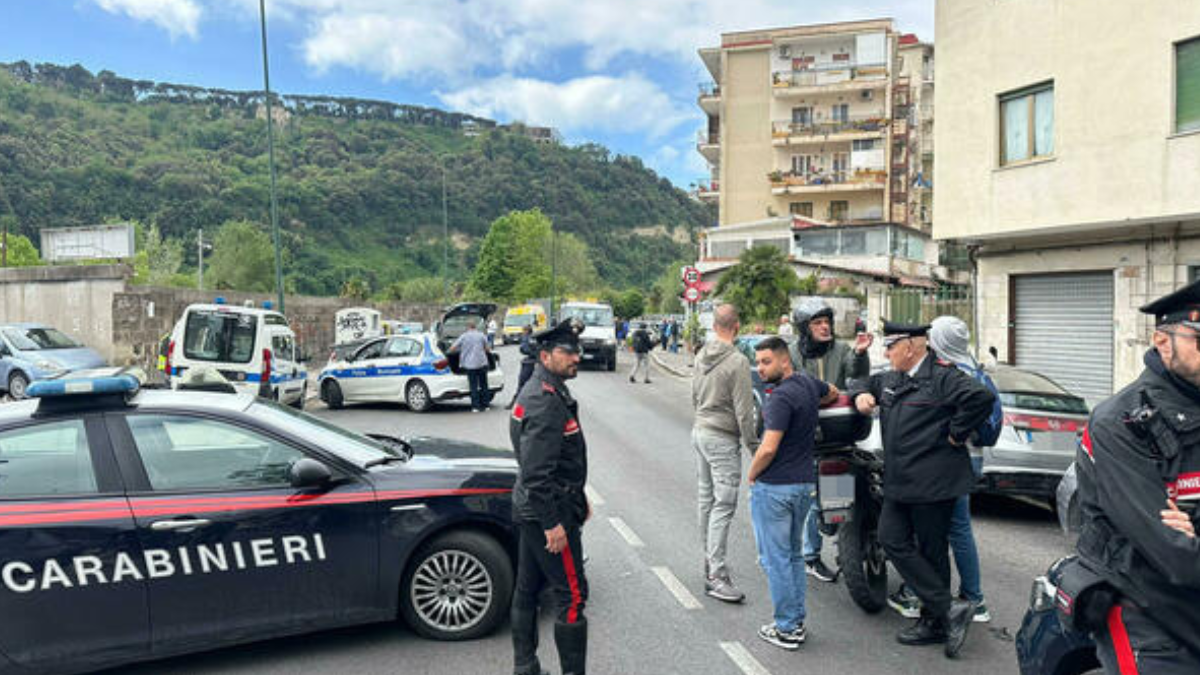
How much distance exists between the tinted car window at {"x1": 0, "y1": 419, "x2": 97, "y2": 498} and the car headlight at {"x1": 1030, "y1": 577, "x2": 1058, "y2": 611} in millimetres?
4356

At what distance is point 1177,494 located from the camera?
2574 millimetres

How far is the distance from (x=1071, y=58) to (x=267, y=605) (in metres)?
15.5

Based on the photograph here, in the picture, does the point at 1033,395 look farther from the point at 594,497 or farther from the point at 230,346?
the point at 230,346

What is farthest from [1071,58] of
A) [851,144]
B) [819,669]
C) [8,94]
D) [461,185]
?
[461,185]

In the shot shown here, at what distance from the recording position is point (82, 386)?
4344 mm

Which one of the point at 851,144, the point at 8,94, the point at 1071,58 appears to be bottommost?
the point at 1071,58

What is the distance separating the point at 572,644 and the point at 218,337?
39.8ft

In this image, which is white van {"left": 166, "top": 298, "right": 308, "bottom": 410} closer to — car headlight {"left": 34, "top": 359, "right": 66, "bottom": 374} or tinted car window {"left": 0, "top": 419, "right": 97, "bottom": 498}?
car headlight {"left": 34, "top": 359, "right": 66, "bottom": 374}

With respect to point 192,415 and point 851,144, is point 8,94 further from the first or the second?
point 192,415

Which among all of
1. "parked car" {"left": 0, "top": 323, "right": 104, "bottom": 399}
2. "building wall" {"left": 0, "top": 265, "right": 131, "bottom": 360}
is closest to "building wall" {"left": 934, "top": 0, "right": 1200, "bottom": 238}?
"parked car" {"left": 0, "top": 323, "right": 104, "bottom": 399}

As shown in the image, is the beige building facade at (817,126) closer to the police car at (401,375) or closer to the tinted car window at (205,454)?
the police car at (401,375)

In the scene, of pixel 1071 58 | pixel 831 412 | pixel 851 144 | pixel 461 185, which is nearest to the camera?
pixel 831 412

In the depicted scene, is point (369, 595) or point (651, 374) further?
point (651, 374)

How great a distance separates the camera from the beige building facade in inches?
2037
